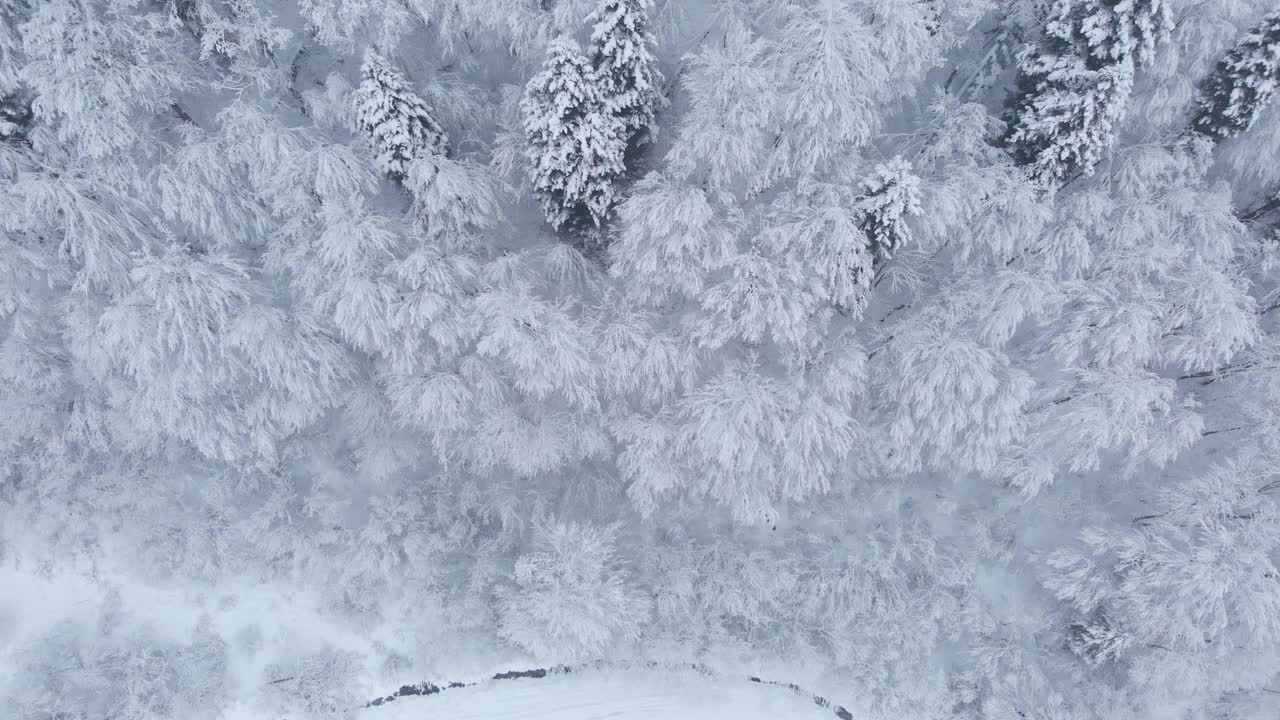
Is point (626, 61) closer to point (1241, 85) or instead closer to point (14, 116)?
point (14, 116)

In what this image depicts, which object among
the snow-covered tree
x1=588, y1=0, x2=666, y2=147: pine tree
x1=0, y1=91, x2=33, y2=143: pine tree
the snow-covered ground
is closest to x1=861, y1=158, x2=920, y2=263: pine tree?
x1=588, y1=0, x2=666, y2=147: pine tree

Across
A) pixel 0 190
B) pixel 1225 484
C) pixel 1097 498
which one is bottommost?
pixel 1097 498

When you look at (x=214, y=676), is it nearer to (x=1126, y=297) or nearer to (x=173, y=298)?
(x=173, y=298)

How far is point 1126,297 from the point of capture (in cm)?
1080

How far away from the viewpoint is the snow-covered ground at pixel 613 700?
13797 millimetres

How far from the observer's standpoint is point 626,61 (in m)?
9.24

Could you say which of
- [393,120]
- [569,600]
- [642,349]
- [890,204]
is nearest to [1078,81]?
[890,204]

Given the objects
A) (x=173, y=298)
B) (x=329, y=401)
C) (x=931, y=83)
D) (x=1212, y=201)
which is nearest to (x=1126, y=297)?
(x=1212, y=201)

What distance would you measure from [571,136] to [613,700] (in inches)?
525

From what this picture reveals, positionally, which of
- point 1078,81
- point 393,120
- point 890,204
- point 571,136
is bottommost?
point 393,120

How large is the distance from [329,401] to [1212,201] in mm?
18650

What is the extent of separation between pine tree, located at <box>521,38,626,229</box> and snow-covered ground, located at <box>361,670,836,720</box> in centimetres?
1156

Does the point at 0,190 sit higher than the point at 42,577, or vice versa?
the point at 0,190

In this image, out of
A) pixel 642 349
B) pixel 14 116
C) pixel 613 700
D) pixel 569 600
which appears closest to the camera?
pixel 14 116
